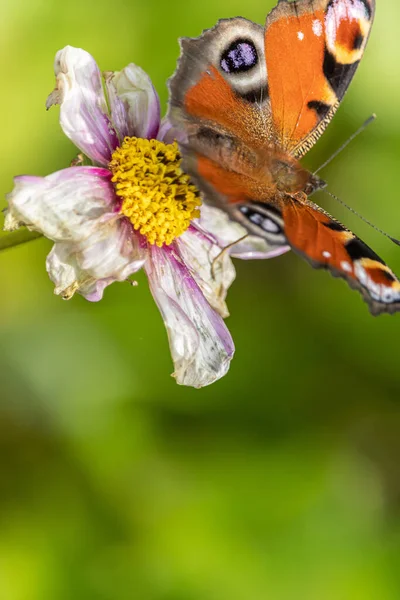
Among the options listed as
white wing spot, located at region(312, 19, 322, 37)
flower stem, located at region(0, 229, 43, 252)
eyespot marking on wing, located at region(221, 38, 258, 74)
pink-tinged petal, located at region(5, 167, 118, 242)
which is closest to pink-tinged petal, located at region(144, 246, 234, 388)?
pink-tinged petal, located at region(5, 167, 118, 242)

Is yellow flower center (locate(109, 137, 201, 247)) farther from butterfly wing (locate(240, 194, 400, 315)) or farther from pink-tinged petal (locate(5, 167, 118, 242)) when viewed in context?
butterfly wing (locate(240, 194, 400, 315))

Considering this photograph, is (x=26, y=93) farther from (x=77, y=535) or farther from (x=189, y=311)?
(x=77, y=535)

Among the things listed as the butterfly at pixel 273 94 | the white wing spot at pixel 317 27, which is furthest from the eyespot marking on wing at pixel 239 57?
the white wing spot at pixel 317 27

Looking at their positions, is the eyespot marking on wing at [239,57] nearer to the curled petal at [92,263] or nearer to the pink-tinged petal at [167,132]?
the pink-tinged petal at [167,132]

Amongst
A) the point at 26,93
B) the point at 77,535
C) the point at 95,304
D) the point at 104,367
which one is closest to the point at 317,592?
the point at 77,535

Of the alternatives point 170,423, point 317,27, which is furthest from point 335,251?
point 170,423

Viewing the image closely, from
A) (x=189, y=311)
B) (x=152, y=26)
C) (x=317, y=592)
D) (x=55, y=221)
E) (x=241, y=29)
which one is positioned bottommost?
(x=317, y=592)
